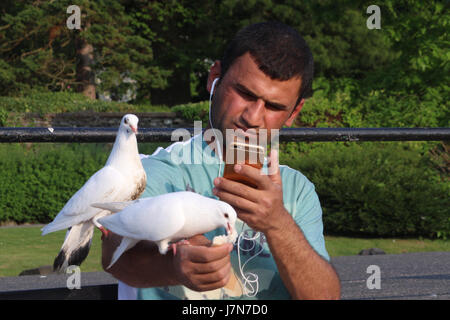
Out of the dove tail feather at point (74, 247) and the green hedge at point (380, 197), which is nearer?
the dove tail feather at point (74, 247)

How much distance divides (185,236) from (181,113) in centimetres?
2434

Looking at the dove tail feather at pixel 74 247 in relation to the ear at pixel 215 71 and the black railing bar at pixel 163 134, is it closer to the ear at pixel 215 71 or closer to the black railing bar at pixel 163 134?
the black railing bar at pixel 163 134

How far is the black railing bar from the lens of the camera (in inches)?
86.4

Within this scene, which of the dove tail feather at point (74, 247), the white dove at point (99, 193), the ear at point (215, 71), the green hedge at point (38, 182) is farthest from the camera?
the green hedge at point (38, 182)

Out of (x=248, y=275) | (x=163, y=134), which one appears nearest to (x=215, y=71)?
(x=163, y=134)

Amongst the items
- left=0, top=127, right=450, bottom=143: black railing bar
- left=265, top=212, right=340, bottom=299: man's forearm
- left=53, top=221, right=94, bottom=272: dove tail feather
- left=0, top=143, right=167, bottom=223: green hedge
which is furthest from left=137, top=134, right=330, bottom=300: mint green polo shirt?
left=0, top=143, right=167, bottom=223: green hedge

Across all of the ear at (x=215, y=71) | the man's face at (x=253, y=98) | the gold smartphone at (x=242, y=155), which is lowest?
the gold smartphone at (x=242, y=155)

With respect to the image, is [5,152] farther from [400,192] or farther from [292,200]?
[400,192]

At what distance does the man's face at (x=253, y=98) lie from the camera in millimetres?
1932

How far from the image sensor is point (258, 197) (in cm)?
146

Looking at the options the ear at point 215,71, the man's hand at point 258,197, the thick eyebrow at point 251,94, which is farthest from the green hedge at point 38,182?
the man's hand at point 258,197

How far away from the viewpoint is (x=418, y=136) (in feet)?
9.98

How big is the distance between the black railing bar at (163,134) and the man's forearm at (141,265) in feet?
2.47
